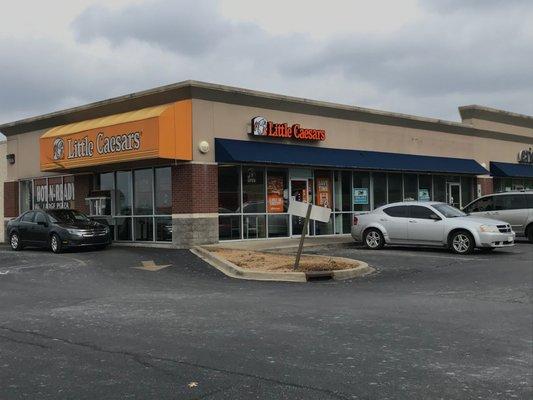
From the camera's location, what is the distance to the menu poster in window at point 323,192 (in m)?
23.1

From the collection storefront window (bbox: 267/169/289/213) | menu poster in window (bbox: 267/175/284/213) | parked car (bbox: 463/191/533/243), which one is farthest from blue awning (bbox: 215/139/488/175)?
parked car (bbox: 463/191/533/243)

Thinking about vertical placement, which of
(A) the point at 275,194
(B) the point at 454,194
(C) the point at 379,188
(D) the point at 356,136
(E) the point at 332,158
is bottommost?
(A) the point at 275,194

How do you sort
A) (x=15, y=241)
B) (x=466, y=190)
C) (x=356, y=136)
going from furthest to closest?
1. (x=466, y=190)
2. (x=356, y=136)
3. (x=15, y=241)

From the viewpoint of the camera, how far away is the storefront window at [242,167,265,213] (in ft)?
67.5

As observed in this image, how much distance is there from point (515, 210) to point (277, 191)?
861 cm

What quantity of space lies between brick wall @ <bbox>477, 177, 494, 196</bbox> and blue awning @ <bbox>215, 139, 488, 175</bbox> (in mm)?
1157

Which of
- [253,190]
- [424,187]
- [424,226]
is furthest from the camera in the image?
[424,187]

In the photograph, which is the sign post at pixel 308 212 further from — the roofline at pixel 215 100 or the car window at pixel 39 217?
the car window at pixel 39 217

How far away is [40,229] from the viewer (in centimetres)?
1969

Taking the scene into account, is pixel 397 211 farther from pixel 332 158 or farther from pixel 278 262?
pixel 278 262

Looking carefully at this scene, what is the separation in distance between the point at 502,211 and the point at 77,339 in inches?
724

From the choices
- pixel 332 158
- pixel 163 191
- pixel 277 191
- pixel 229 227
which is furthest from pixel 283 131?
pixel 163 191

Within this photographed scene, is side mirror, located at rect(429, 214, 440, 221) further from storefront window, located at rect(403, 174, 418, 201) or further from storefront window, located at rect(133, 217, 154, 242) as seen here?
storefront window, located at rect(133, 217, 154, 242)

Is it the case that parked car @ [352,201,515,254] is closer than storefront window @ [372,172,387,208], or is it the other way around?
parked car @ [352,201,515,254]
